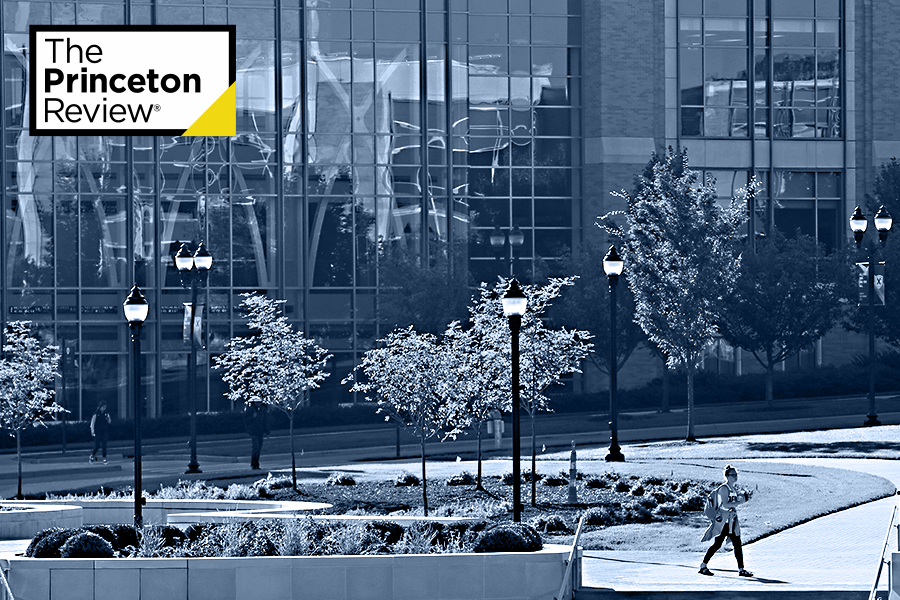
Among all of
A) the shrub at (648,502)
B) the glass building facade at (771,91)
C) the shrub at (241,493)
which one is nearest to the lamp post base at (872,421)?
the shrub at (648,502)

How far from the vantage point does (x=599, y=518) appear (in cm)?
2091

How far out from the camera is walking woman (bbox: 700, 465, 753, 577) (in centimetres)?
1536

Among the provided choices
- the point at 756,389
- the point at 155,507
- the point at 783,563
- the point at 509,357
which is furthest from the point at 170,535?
the point at 756,389

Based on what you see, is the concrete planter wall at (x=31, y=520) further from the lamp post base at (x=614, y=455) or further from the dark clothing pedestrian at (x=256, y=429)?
the lamp post base at (x=614, y=455)

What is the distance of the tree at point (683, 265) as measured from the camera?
34594 millimetres

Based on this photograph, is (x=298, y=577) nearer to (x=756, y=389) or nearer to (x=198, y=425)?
(x=198, y=425)

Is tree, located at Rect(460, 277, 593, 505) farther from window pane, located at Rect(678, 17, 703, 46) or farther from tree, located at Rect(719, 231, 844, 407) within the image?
window pane, located at Rect(678, 17, 703, 46)

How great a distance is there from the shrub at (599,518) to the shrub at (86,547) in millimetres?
8177

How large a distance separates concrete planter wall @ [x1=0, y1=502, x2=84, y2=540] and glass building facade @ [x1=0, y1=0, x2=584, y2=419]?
85.1ft

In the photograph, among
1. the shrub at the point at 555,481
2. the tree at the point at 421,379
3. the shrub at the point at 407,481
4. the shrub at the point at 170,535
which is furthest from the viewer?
the shrub at the point at 407,481

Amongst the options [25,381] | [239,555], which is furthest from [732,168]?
[239,555]

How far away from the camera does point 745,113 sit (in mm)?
51188

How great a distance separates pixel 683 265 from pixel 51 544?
73.4 ft

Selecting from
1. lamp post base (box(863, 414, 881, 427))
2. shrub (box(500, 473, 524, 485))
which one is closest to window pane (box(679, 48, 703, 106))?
lamp post base (box(863, 414, 881, 427))
